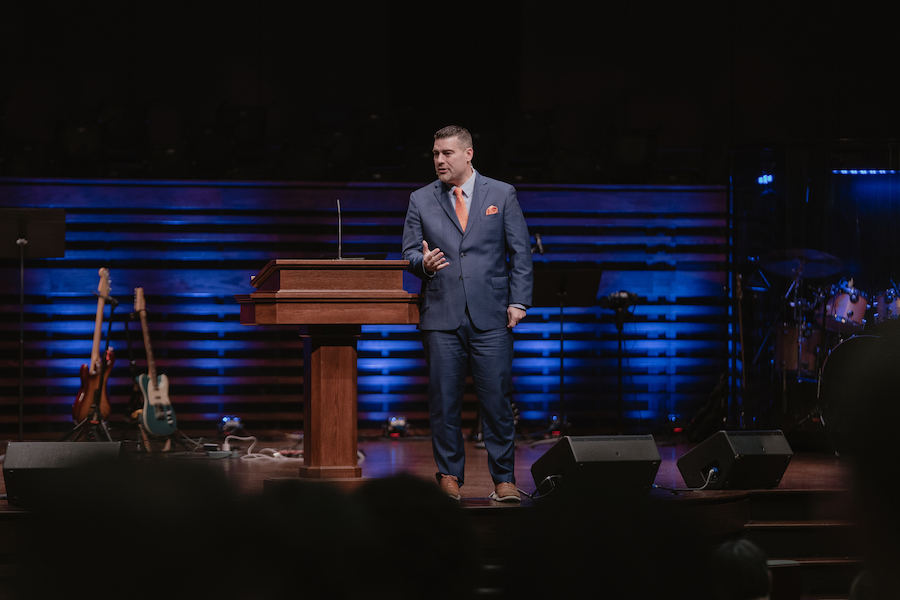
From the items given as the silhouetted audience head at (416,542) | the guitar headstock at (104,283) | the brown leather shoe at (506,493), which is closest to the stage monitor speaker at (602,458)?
the brown leather shoe at (506,493)

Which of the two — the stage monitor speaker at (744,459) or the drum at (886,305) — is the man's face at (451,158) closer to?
the stage monitor speaker at (744,459)

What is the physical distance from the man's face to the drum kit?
10.8ft

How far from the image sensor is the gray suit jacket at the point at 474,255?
3789 mm

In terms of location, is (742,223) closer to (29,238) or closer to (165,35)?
(29,238)

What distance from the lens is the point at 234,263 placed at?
787 centimetres

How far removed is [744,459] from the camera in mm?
4137

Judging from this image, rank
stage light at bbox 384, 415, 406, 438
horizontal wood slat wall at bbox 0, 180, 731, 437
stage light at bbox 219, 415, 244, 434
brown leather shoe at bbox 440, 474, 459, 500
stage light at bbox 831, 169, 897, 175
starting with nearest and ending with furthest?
brown leather shoe at bbox 440, 474, 459, 500 < stage light at bbox 831, 169, 897, 175 < stage light at bbox 219, 415, 244, 434 < stage light at bbox 384, 415, 406, 438 < horizontal wood slat wall at bbox 0, 180, 731, 437

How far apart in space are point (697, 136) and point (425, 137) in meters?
2.90

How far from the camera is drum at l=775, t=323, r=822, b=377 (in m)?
6.08

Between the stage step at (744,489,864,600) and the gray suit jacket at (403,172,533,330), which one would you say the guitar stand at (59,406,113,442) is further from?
the stage step at (744,489,864,600)

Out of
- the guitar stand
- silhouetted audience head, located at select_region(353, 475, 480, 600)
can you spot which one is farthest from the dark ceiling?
silhouetted audience head, located at select_region(353, 475, 480, 600)

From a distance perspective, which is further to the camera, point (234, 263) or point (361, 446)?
point (234, 263)

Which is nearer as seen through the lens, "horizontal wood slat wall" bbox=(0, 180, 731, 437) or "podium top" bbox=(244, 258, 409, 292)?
"podium top" bbox=(244, 258, 409, 292)

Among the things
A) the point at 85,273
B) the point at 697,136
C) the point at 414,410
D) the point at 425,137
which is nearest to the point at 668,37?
the point at 697,136
